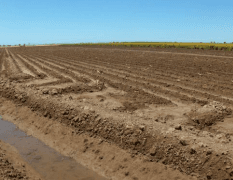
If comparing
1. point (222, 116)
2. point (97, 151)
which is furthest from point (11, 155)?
point (222, 116)

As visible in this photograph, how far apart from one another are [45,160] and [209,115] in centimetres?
469

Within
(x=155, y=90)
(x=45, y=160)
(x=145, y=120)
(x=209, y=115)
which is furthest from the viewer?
(x=155, y=90)

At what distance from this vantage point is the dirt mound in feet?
20.1

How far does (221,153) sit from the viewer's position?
416 centimetres

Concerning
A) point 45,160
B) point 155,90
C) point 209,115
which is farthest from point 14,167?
point 155,90

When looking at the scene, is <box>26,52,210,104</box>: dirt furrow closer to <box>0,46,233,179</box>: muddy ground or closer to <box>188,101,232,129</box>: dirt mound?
<box>0,46,233,179</box>: muddy ground

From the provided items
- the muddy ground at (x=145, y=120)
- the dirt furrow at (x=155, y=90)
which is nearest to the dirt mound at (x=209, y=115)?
the muddy ground at (x=145, y=120)

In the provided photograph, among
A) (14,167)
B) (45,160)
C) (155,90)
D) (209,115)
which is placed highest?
(155,90)

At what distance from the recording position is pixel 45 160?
5.14m

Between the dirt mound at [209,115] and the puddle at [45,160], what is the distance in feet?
10.8

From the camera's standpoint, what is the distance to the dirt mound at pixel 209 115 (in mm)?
6129

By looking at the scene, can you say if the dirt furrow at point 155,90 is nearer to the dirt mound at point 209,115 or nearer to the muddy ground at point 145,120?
the muddy ground at point 145,120

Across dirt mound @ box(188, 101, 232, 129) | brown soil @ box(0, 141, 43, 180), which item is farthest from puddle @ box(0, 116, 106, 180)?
dirt mound @ box(188, 101, 232, 129)

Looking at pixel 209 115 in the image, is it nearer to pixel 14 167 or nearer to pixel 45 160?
pixel 45 160
